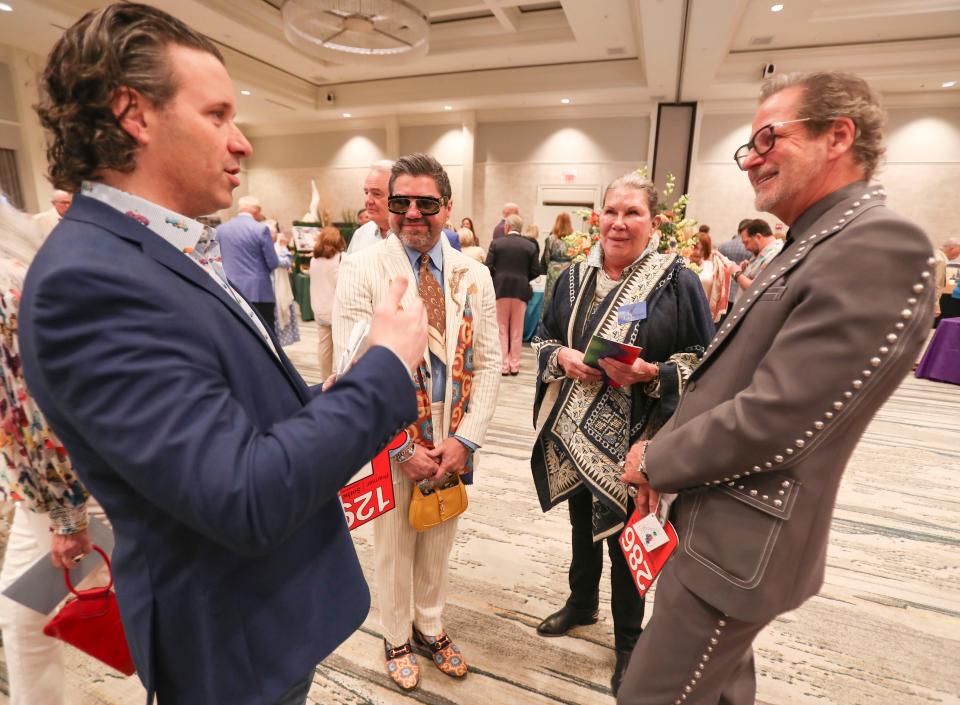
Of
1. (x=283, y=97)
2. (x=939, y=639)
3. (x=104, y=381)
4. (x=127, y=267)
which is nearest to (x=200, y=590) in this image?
(x=104, y=381)

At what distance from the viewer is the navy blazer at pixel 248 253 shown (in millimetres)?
4527

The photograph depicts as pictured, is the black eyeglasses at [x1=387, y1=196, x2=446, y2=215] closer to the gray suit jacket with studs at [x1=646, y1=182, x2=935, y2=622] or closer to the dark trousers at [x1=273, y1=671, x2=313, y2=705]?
the gray suit jacket with studs at [x1=646, y1=182, x2=935, y2=622]

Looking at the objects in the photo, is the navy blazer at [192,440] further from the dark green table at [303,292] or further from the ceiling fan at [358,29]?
the dark green table at [303,292]

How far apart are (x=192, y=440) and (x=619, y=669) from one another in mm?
1787

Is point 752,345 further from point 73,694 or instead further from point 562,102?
point 562,102

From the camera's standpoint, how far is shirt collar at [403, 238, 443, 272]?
159cm

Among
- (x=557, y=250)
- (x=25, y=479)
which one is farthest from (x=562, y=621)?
(x=557, y=250)

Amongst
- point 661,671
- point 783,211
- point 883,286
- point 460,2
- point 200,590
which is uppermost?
point 460,2

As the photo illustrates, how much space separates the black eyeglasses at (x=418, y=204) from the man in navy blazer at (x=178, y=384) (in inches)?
29.9

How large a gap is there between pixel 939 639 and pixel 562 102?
954 cm

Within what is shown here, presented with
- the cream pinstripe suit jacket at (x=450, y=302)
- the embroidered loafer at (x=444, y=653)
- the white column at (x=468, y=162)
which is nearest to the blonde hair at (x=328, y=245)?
the cream pinstripe suit jacket at (x=450, y=302)

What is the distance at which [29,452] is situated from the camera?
1172mm

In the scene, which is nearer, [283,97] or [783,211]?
[783,211]

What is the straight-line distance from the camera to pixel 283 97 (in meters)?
9.72
